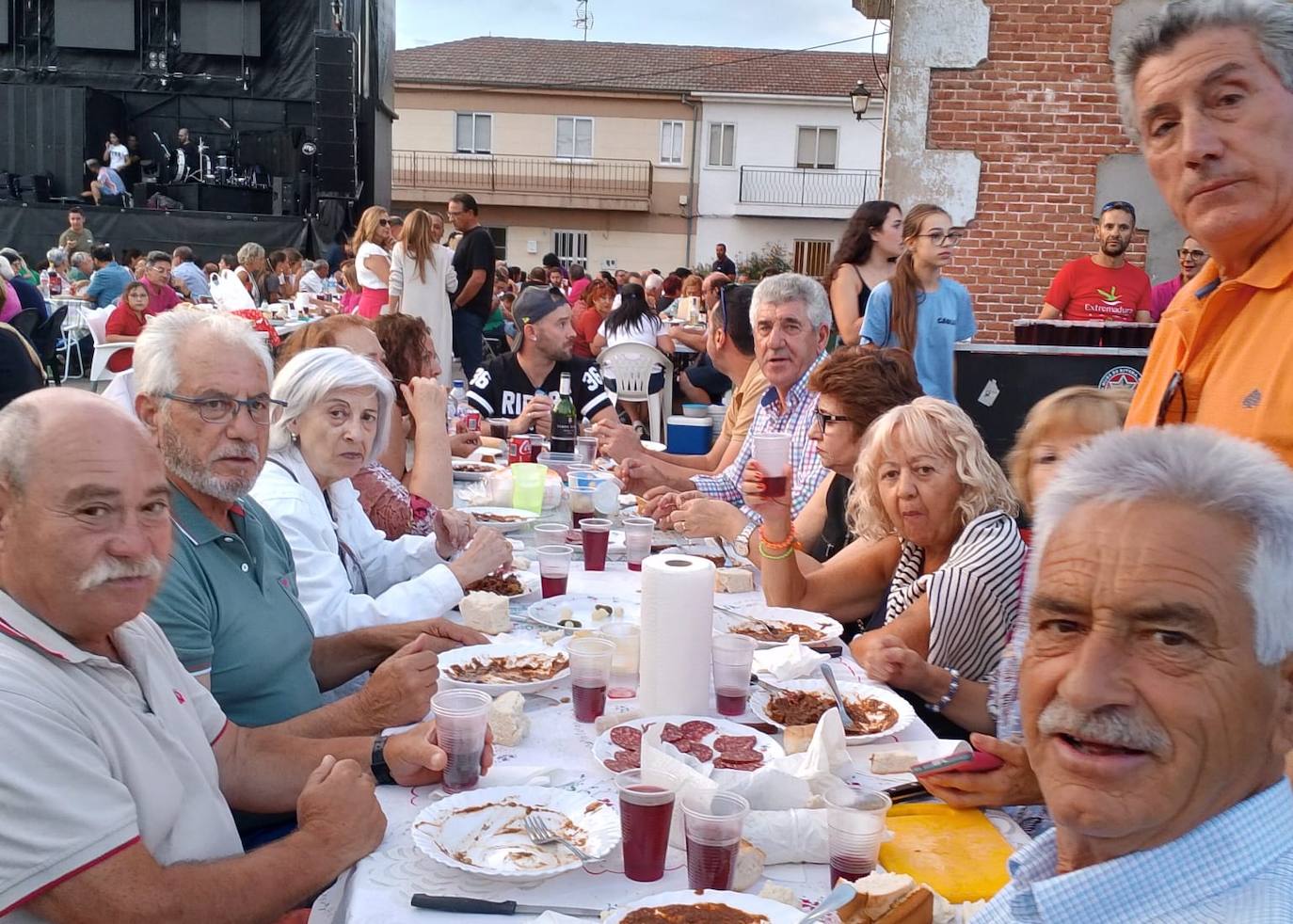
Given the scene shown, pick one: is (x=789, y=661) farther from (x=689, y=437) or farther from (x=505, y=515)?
(x=689, y=437)

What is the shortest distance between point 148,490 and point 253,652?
0.64m

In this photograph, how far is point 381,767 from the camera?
1.87 metres

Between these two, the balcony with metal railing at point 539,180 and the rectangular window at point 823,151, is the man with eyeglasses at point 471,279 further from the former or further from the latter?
the rectangular window at point 823,151

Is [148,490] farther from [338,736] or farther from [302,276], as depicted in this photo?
[302,276]

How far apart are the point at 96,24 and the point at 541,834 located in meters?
23.6

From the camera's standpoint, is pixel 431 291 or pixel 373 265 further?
pixel 373 265

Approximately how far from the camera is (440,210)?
108 feet

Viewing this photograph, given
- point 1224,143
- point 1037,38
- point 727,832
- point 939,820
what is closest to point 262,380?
point 727,832

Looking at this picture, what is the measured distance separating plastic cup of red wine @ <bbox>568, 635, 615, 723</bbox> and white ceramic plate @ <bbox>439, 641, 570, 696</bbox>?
0.13m

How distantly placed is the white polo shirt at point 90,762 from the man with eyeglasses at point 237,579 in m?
0.30

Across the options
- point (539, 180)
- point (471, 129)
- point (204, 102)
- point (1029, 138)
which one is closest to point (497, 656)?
point (1029, 138)

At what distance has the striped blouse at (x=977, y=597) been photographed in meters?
2.49

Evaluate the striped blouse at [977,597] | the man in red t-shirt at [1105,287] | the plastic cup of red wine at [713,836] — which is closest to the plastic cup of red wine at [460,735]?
the plastic cup of red wine at [713,836]

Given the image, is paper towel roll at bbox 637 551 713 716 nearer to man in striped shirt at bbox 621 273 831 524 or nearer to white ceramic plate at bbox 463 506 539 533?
white ceramic plate at bbox 463 506 539 533
